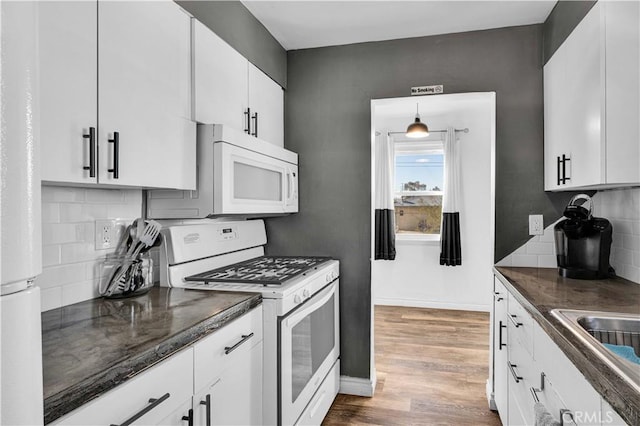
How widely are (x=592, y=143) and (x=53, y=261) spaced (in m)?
2.24

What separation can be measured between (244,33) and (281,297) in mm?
1546

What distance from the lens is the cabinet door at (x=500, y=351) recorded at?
2156 millimetres

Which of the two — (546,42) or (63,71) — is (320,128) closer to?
(546,42)

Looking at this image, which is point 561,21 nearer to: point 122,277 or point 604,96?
point 604,96

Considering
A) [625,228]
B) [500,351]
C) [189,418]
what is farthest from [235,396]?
[625,228]

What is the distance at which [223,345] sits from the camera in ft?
4.65

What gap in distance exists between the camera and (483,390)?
9.16 ft

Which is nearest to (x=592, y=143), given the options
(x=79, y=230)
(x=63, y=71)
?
(x=63, y=71)

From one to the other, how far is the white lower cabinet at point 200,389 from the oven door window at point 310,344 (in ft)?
0.79

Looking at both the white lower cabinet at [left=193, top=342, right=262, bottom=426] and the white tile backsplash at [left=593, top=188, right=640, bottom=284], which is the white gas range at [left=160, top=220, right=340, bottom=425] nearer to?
the white lower cabinet at [left=193, top=342, right=262, bottom=426]

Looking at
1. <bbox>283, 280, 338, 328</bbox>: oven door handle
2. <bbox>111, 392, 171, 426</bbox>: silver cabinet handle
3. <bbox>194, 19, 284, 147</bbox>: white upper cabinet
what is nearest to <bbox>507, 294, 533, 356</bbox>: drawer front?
<bbox>283, 280, 338, 328</bbox>: oven door handle

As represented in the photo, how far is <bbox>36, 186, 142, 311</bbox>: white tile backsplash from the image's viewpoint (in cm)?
144

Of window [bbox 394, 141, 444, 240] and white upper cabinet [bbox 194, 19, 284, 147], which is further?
window [bbox 394, 141, 444, 240]

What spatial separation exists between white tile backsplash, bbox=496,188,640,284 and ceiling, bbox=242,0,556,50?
1.16 m
